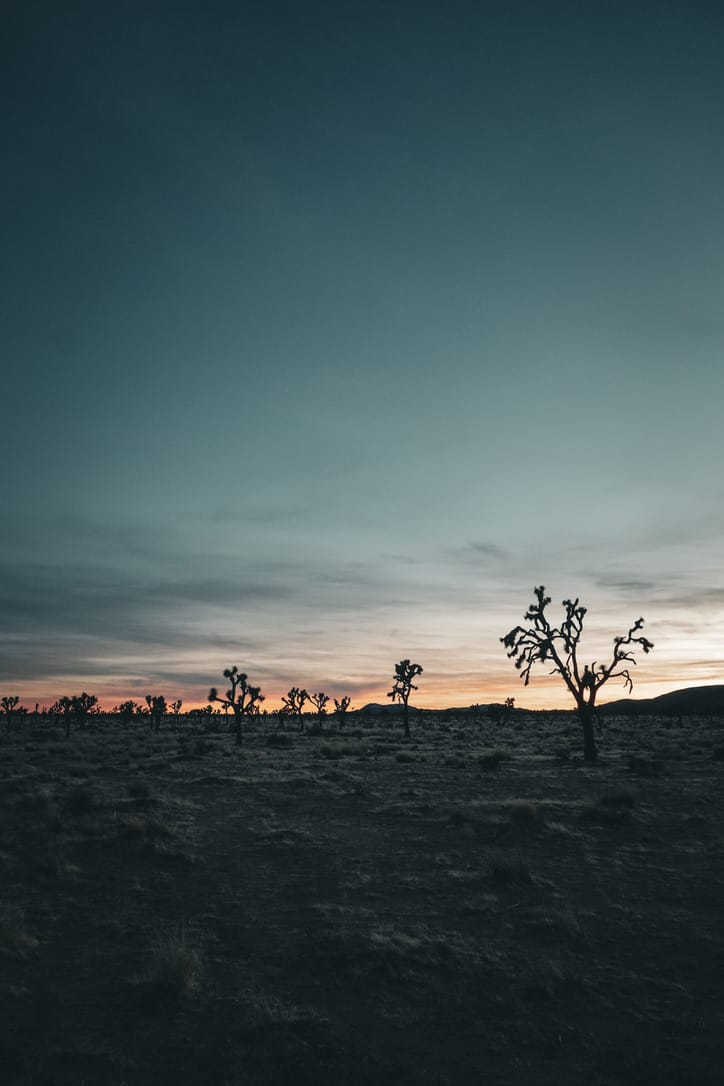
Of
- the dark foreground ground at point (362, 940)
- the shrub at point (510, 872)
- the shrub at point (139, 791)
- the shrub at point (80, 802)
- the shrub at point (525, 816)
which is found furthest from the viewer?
the shrub at point (139, 791)

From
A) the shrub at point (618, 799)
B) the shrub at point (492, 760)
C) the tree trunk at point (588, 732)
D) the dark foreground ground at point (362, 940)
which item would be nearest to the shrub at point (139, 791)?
the dark foreground ground at point (362, 940)

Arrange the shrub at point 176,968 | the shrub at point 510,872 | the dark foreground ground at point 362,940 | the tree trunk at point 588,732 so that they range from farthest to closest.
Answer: the tree trunk at point 588,732, the shrub at point 510,872, the shrub at point 176,968, the dark foreground ground at point 362,940

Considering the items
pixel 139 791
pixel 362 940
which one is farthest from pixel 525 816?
pixel 139 791

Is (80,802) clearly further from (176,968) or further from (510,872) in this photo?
(510,872)

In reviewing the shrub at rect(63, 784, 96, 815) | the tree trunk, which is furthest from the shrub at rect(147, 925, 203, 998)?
the tree trunk

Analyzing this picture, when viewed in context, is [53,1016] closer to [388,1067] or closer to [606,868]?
[388,1067]

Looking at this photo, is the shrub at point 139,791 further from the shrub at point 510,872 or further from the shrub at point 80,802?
the shrub at point 510,872

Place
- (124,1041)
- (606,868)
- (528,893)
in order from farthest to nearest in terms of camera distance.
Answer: (606,868) → (528,893) → (124,1041)

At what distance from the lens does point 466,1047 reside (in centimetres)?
689

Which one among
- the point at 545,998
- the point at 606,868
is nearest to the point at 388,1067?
the point at 545,998

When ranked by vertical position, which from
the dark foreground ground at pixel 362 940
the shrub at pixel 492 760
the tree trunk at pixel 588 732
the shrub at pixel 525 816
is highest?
the tree trunk at pixel 588 732

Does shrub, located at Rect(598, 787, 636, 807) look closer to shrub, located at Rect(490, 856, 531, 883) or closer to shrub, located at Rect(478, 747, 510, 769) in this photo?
shrub, located at Rect(490, 856, 531, 883)

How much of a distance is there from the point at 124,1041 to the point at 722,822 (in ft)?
54.7

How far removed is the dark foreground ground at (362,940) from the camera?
6.68m
